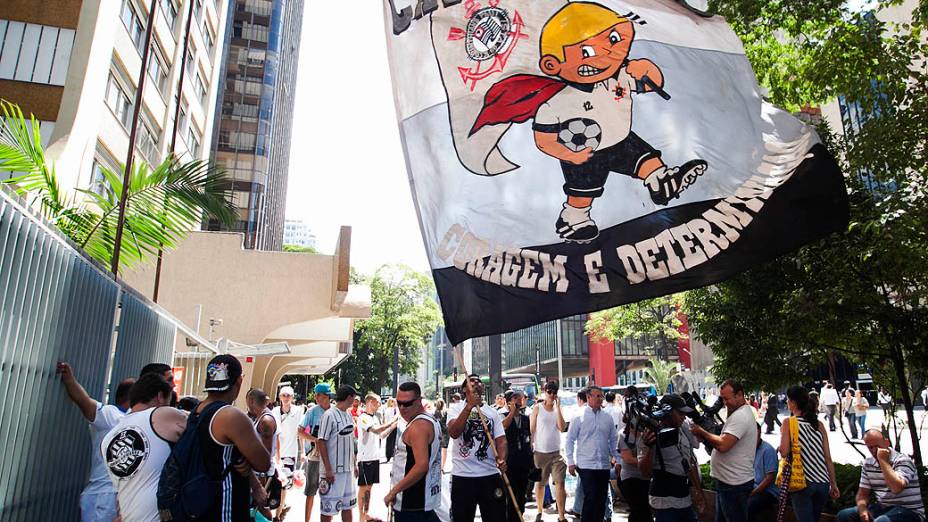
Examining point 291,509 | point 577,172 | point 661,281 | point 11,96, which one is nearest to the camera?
point 661,281

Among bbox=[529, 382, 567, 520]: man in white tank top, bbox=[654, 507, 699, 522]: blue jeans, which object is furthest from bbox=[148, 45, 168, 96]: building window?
bbox=[654, 507, 699, 522]: blue jeans

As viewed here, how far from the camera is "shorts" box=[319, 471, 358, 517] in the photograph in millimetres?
8102

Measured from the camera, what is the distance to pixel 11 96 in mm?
16531

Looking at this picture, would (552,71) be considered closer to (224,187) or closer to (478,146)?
(478,146)

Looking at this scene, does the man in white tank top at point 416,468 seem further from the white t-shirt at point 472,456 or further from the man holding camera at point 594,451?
the man holding camera at point 594,451

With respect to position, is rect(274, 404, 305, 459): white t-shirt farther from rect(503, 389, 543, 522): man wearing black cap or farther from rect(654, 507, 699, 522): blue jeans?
rect(654, 507, 699, 522): blue jeans

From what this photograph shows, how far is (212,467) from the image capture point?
3.62 metres

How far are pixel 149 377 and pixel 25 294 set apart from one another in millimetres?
910

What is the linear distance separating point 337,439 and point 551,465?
3691 millimetres

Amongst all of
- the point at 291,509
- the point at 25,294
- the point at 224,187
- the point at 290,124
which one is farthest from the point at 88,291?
the point at 290,124

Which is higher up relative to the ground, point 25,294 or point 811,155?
point 811,155

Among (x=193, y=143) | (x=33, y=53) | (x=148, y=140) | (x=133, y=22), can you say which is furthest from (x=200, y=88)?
(x=33, y=53)

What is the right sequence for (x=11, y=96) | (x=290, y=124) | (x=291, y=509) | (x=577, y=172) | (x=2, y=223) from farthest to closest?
(x=290, y=124)
(x=11, y=96)
(x=291, y=509)
(x=577, y=172)
(x=2, y=223)

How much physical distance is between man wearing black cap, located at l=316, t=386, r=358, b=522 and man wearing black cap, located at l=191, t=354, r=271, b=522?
14.5 feet
